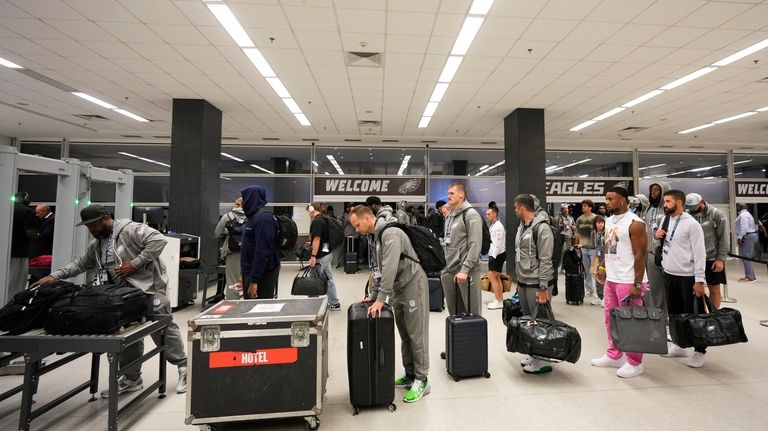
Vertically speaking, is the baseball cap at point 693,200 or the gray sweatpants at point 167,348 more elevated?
the baseball cap at point 693,200

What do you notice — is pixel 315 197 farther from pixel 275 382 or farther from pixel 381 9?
pixel 275 382

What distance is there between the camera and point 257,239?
3035 millimetres

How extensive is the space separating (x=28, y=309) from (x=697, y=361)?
5.11 meters

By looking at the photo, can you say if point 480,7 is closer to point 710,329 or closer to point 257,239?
point 257,239

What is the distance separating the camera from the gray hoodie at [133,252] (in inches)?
99.3

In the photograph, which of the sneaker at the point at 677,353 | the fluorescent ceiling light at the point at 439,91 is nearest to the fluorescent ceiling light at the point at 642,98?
the fluorescent ceiling light at the point at 439,91

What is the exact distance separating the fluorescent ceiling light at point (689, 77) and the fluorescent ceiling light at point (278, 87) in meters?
7.06

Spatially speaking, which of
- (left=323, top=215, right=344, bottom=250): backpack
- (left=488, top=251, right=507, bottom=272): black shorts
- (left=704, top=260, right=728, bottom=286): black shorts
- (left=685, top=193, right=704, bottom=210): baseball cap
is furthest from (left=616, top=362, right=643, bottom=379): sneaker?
(left=323, top=215, right=344, bottom=250): backpack

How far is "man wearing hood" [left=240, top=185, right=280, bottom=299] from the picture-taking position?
9.93ft

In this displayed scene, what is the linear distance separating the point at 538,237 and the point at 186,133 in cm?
702

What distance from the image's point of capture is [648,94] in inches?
260

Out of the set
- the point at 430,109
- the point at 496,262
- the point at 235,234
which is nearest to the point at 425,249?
the point at 496,262

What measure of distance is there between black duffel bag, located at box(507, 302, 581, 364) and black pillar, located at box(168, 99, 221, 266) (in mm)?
6393

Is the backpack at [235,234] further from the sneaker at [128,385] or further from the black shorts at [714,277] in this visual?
the black shorts at [714,277]
